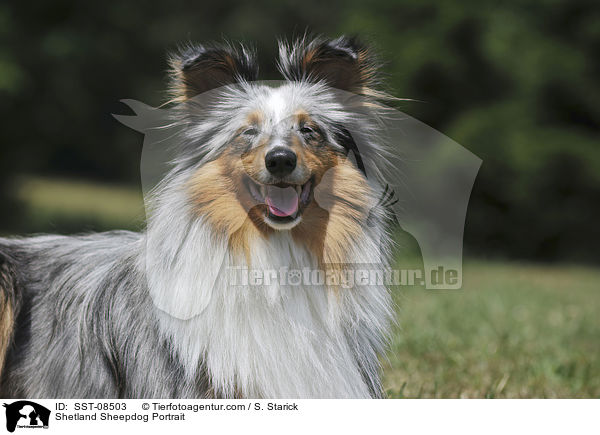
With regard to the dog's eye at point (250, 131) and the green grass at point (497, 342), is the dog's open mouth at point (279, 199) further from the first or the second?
the green grass at point (497, 342)

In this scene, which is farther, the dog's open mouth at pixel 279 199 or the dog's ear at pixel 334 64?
the dog's ear at pixel 334 64

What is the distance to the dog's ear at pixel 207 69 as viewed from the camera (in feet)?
11.4

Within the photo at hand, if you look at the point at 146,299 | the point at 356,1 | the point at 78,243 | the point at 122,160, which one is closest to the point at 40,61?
the point at 122,160

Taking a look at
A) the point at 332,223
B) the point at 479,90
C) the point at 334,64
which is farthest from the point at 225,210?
the point at 479,90

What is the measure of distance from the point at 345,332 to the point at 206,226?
87 cm

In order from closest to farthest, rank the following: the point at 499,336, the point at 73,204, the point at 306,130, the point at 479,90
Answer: the point at 306,130 < the point at 499,336 < the point at 479,90 < the point at 73,204

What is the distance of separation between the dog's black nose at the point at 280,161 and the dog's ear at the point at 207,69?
618mm

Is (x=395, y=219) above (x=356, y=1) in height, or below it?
below

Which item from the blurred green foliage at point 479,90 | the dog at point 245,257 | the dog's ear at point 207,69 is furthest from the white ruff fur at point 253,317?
the blurred green foliage at point 479,90

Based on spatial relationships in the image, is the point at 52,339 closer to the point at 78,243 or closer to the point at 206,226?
the point at 78,243

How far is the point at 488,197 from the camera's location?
483 inches

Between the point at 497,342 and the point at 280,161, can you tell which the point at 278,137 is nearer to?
the point at 280,161

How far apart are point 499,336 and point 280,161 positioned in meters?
3.71
